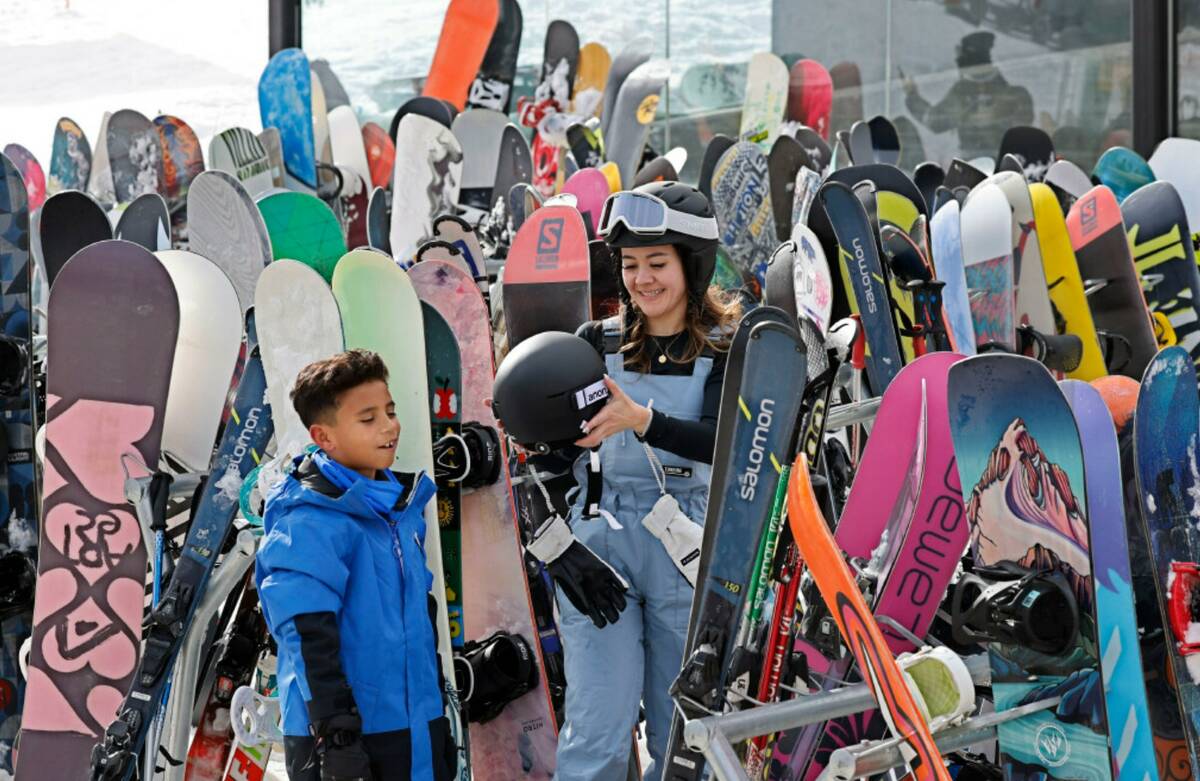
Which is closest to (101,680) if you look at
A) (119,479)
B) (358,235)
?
(119,479)

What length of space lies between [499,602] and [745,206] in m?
2.23

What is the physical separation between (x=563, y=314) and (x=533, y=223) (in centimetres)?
32

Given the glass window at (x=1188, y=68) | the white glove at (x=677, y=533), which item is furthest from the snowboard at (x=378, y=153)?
the glass window at (x=1188, y=68)

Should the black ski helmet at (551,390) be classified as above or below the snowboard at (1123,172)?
below

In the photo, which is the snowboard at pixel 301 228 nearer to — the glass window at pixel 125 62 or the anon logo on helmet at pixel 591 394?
the anon logo on helmet at pixel 591 394

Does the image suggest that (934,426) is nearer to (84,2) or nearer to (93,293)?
(93,293)

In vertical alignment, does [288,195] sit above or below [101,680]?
above

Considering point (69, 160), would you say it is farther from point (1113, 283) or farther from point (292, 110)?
point (1113, 283)

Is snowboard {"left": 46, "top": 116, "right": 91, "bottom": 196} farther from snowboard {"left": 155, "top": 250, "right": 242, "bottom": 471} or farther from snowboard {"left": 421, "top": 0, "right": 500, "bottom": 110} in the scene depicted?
snowboard {"left": 155, "top": 250, "right": 242, "bottom": 471}

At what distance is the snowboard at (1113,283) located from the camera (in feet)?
13.3

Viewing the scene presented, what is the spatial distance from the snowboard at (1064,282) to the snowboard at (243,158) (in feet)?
8.88

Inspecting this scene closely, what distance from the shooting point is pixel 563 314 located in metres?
3.16

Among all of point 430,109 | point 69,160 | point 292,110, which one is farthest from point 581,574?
point 69,160

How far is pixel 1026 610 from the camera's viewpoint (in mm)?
2008
